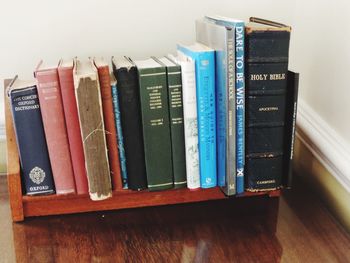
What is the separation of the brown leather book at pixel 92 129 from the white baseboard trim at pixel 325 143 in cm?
39

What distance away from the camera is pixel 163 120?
2.35ft

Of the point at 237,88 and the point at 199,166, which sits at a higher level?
the point at 237,88

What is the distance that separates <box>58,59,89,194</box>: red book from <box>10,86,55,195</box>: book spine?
0.15 feet

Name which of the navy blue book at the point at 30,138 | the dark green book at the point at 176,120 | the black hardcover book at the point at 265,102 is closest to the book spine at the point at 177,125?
the dark green book at the point at 176,120

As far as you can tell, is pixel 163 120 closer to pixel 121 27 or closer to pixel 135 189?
pixel 135 189

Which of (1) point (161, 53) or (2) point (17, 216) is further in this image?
(1) point (161, 53)

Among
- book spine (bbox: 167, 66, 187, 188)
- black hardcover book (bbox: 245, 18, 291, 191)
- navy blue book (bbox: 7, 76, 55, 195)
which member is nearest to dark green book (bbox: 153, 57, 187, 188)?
book spine (bbox: 167, 66, 187, 188)

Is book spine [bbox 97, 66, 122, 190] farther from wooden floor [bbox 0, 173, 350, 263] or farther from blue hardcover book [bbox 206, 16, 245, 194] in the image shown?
blue hardcover book [bbox 206, 16, 245, 194]

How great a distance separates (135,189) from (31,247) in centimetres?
19

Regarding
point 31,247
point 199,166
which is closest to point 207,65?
point 199,166

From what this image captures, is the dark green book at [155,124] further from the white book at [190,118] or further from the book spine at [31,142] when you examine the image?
the book spine at [31,142]

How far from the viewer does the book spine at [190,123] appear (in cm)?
69

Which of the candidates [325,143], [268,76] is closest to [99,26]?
[268,76]

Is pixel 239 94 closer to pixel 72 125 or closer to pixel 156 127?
pixel 156 127
